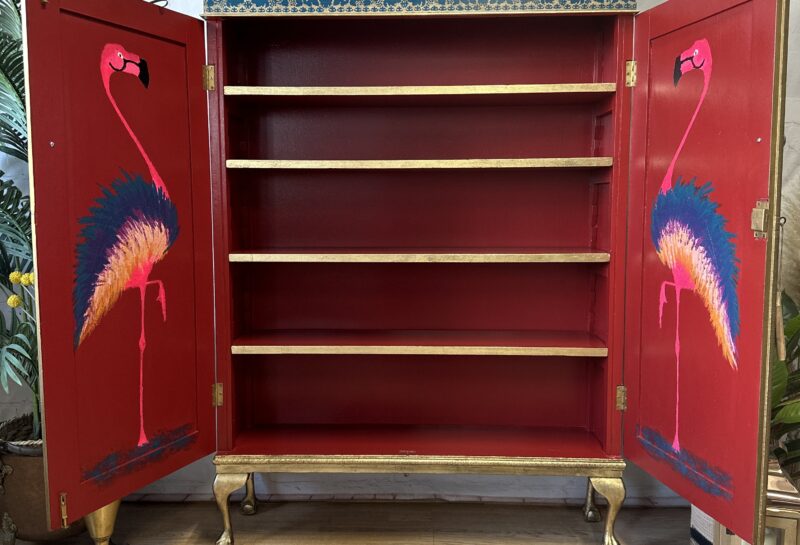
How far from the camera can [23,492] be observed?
8.18ft

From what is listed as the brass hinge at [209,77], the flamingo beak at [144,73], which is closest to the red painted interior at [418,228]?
the brass hinge at [209,77]

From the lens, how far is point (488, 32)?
273 cm

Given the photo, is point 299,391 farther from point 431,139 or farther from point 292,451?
point 431,139

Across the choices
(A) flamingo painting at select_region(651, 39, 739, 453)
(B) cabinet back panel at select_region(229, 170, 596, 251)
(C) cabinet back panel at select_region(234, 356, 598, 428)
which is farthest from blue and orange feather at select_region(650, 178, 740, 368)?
(C) cabinet back panel at select_region(234, 356, 598, 428)

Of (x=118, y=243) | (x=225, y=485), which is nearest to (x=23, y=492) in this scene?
(x=225, y=485)

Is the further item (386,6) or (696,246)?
(386,6)

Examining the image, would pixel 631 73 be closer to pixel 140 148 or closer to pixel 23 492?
pixel 140 148

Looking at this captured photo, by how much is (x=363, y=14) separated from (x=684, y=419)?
1717mm

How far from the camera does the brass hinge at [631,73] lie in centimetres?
231

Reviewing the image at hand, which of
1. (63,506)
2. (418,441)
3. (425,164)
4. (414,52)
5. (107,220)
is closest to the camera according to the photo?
(63,506)

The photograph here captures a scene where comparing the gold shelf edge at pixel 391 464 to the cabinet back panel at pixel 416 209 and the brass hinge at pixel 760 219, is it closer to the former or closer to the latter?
the cabinet back panel at pixel 416 209

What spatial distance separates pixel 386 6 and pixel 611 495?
190 centimetres

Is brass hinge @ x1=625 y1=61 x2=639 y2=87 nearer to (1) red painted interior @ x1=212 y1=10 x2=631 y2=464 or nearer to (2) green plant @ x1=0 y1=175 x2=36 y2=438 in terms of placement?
(1) red painted interior @ x1=212 y1=10 x2=631 y2=464

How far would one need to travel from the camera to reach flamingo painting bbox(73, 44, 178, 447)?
80.0 inches
